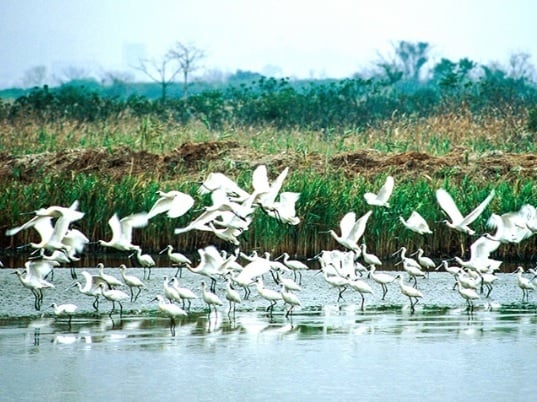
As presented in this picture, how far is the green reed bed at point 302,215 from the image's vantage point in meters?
19.9

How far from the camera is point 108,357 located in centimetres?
1221

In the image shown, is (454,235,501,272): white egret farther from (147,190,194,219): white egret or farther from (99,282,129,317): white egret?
(99,282,129,317): white egret

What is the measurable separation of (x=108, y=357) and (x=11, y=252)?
26.9ft

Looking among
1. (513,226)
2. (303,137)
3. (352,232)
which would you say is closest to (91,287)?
(352,232)

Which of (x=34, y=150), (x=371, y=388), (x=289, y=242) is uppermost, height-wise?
(x=34, y=150)

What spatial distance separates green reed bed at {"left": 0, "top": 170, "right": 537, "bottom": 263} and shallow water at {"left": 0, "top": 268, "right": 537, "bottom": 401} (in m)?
3.33

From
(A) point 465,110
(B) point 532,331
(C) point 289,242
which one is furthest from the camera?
(A) point 465,110

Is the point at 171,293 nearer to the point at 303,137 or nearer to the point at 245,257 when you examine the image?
the point at 245,257

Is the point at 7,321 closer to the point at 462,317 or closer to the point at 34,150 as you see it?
the point at 462,317

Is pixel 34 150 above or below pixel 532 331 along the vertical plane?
above

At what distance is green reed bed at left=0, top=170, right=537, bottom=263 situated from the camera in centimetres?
1994

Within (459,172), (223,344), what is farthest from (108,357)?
(459,172)

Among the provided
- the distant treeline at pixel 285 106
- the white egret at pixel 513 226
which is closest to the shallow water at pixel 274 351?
the white egret at pixel 513 226

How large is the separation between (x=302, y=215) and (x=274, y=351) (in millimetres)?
7661
